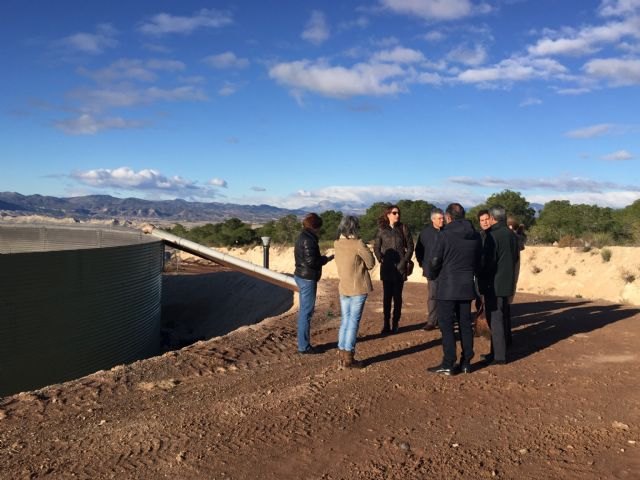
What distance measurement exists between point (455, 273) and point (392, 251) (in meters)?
2.05

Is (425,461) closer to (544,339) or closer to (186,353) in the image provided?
(186,353)

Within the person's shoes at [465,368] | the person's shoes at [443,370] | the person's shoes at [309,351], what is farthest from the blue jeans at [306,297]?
the person's shoes at [465,368]

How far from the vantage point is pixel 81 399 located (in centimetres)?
539

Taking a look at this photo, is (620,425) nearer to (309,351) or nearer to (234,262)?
(309,351)

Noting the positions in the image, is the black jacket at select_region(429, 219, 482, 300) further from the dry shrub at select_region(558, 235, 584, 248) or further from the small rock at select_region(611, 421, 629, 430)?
the dry shrub at select_region(558, 235, 584, 248)

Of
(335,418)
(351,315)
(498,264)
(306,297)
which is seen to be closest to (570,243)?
(498,264)

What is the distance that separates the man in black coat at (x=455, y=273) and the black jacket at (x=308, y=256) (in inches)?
59.2

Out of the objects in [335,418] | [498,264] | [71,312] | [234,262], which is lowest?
[71,312]

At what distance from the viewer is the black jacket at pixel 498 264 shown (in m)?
6.21

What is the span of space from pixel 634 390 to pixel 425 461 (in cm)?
297

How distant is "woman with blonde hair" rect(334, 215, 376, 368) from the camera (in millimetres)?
5887

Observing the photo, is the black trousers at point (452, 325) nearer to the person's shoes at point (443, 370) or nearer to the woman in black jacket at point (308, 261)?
the person's shoes at point (443, 370)

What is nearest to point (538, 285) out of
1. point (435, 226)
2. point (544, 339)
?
point (544, 339)

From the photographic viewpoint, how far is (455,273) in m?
5.64
